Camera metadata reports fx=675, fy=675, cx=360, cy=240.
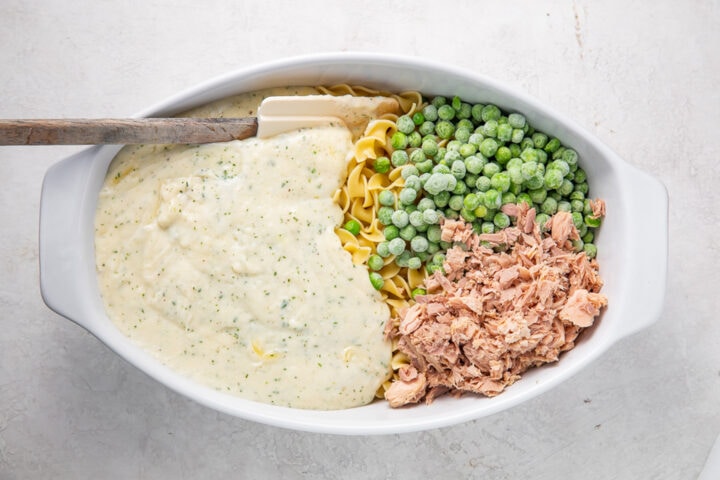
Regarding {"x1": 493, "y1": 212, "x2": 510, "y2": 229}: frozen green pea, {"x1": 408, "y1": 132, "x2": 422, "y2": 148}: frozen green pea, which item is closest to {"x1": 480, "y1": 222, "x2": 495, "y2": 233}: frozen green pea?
{"x1": 493, "y1": 212, "x2": 510, "y2": 229}: frozen green pea

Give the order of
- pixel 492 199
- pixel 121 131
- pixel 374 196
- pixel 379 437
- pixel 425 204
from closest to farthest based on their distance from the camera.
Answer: pixel 121 131
pixel 492 199
pixel 425 204
pixel 374 196
pixel 379 437

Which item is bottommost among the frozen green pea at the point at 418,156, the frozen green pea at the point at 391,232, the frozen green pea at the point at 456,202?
the frozen green pea at the point at 391,232

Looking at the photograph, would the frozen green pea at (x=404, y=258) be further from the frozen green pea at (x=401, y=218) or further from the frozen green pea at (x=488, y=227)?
the frozen green pea at (x=488, y=227)

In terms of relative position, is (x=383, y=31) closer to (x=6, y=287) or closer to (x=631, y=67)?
(x=631, y=67)

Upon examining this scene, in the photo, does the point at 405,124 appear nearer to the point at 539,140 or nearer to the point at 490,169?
the point at 490,169

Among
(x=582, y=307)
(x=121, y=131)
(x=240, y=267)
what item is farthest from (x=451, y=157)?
(x=121, y=131)

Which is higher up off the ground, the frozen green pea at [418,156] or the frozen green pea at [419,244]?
the frozen green pea at [418,156]

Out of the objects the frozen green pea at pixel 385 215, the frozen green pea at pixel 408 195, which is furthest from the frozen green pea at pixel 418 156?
the frozen green pea at pixel 385 215
